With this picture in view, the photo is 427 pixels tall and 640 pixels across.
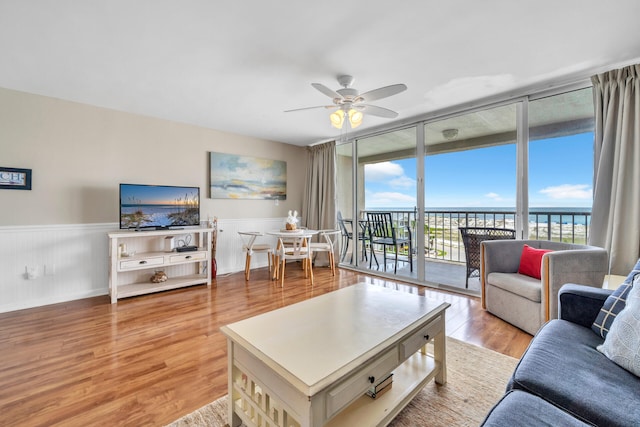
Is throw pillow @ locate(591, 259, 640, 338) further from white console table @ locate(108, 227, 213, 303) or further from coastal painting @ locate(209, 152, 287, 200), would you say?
coastal painting @ locate(209, 152, 287, 200)

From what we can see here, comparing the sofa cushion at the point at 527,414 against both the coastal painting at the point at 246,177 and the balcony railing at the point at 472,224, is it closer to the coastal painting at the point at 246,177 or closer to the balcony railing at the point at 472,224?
the balcony railing at the point at 472,224

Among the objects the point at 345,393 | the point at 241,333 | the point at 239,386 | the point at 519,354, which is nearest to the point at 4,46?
the point at 241,333

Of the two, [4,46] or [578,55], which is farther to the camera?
[578,55]

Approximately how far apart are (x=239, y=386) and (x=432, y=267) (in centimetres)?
392

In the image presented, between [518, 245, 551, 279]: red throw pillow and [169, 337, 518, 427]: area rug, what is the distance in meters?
0.96

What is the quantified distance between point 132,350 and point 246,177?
3.09 m

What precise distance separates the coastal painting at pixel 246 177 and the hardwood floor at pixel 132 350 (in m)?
1.69

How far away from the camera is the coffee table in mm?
1007

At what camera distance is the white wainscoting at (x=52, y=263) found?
2840mm

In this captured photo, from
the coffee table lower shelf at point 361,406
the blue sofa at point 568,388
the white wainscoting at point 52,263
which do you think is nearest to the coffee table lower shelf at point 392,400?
the coffee table lower shelf at point 361,406

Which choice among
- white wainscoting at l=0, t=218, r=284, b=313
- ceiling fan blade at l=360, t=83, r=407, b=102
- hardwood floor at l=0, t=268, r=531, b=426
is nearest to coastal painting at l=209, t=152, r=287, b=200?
white wainscoting at l=0, t=218, r=284, b=313

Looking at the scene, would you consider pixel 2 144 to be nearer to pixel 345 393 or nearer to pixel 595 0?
pixel 345 393

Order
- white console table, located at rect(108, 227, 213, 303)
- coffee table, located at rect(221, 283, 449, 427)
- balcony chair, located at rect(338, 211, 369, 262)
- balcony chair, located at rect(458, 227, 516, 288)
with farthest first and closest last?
balcony chair, located at rect(338, 211, 369, 262)
balcony chair, located at rect(458, 227, 516, 288)
white console table, located at rect(108, 227, 213, 303)
coffee table, located at rect(221, 283, 449, 427)

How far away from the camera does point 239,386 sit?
1.32 meters
